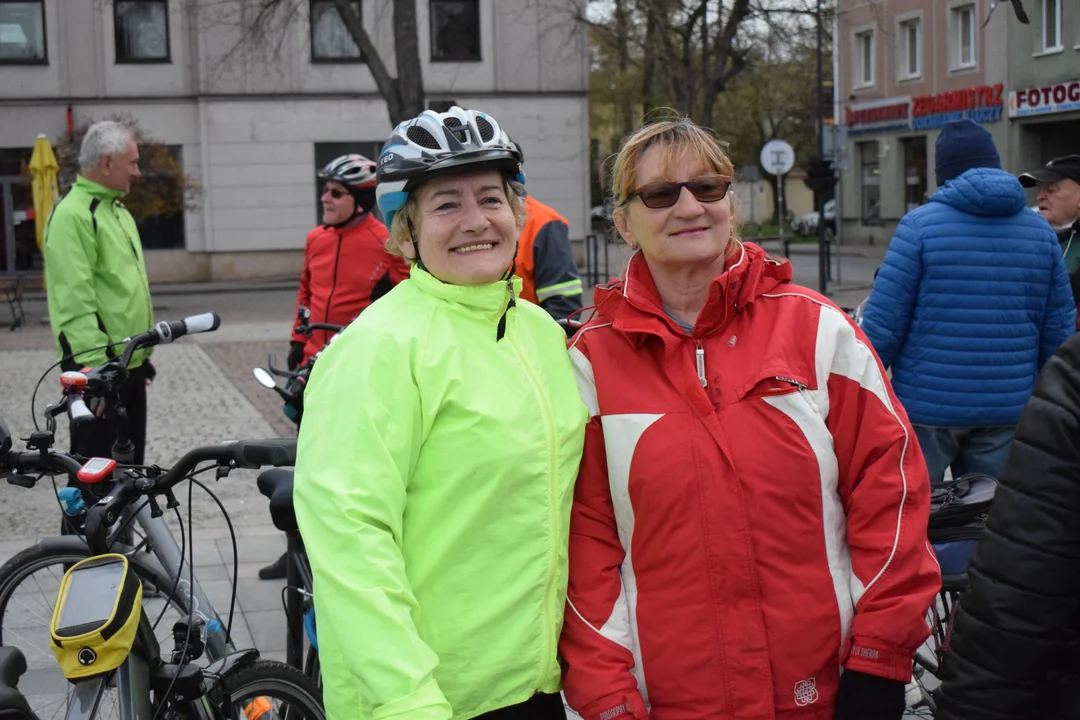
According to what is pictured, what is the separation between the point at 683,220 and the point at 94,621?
1461mm

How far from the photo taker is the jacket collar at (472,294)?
7.95 ft

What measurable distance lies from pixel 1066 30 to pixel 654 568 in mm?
32499

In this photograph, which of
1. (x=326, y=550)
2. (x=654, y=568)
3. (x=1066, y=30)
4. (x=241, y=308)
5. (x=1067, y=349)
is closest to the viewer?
(x=1067, y=349)

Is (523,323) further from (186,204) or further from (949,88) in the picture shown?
(949,88)

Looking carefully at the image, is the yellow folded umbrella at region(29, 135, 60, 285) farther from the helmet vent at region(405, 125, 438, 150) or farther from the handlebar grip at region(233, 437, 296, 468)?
the helmet vent at region(405, 125, 438, 150)

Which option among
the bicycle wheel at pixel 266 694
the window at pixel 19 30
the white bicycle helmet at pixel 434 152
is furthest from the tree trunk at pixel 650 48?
the white bicycle helmet at pixel 434 152

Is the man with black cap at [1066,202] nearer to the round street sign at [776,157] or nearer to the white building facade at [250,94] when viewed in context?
the round street sign at [776,157]

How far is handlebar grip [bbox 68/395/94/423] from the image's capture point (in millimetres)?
3627

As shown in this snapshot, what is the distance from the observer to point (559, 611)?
7.92ft

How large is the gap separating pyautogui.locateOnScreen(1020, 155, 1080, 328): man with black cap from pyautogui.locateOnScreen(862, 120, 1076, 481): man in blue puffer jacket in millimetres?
1173

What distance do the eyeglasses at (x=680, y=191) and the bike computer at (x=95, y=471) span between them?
154 centimetres

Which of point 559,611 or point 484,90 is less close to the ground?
point 484,90

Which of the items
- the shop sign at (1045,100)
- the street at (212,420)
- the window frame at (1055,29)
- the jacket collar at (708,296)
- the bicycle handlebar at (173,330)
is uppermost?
the window frame at (1055,29)

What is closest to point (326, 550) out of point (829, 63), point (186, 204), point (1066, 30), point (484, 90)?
point (186, 204)
